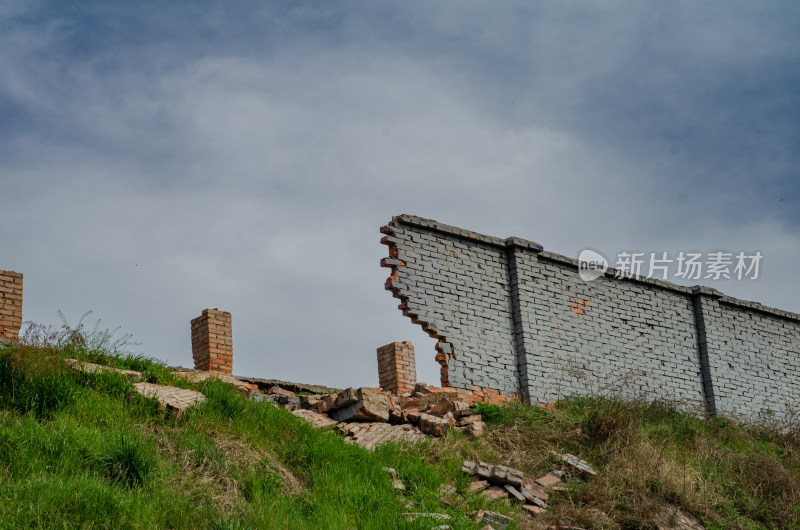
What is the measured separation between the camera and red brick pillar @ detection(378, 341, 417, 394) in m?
13.5

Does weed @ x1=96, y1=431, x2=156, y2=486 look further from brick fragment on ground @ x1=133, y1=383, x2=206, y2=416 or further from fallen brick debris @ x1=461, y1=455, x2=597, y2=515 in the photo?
fallen brick debris @ x1=461, y1=455, x2=597, y2=515

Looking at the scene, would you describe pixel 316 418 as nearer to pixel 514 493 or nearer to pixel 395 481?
pixel 395 481

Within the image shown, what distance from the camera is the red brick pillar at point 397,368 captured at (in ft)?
44.4

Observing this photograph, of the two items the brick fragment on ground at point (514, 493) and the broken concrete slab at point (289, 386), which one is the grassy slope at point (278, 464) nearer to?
the brick fragment on ground at point (514, 493)

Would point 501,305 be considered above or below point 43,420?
above

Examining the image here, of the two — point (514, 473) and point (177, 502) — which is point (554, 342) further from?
point (177, 502)

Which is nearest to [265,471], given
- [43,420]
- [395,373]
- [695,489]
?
[43,420]

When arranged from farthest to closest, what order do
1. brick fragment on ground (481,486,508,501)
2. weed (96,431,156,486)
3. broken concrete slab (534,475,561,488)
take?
broken concrete slab (534,475,561,488), brick fragment on ground (481,486,508,501), weed (96,431,156,486)

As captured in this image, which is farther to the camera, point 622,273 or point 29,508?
point 622,273

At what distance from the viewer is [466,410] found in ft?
36.1

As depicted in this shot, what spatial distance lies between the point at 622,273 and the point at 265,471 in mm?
8521

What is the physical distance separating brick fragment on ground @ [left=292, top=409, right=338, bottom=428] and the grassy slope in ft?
2.00

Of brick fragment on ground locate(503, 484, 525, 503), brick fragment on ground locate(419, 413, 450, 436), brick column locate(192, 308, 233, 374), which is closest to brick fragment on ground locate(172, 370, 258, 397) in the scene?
brick column locate(192, 308, 233, 374)

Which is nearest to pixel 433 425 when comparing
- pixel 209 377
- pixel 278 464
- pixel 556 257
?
pixel 278 464
